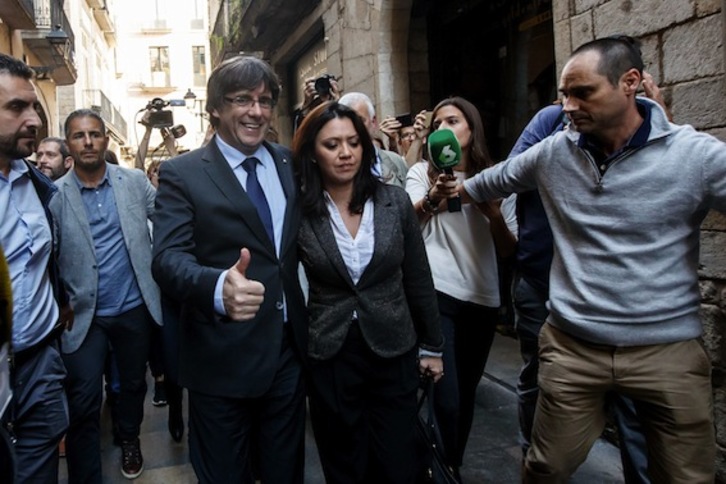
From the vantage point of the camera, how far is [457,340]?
330cm

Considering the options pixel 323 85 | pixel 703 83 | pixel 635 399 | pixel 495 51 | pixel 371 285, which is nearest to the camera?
pixel 635 399

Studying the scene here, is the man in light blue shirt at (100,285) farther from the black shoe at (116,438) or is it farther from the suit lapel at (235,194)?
the suit lapel at (235,194)

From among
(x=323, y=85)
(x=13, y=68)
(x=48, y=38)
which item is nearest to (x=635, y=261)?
(x=323, y=85)

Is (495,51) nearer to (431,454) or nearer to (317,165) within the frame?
(317,165)

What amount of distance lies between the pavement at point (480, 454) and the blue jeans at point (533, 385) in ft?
1.32

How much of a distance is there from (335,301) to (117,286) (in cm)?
166

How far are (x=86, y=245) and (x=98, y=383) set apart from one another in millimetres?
723

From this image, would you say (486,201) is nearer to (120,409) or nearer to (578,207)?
(578,207)

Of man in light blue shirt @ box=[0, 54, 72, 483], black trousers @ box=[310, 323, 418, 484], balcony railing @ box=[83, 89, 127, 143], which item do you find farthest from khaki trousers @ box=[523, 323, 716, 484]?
balcony railing @ box=[83, 89, 127, 143]

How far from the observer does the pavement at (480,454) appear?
11.9 ft

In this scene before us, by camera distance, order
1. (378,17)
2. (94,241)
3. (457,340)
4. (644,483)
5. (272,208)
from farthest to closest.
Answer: (378,17) → (94,241) → (457,340) → (644,483) → (272,208)

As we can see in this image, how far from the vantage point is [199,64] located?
43.2 metres

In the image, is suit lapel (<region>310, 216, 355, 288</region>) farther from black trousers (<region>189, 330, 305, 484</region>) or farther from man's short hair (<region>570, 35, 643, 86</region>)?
man's short hair (<region>570, 35, 643, 86</region>)

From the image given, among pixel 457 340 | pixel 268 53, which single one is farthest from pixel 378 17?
pixel 268 53
